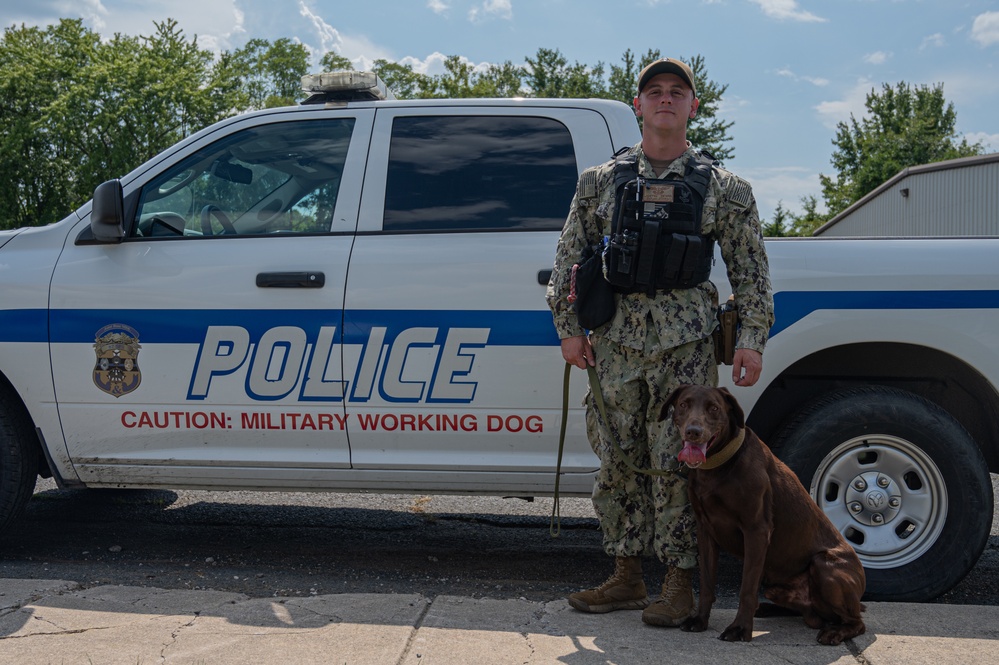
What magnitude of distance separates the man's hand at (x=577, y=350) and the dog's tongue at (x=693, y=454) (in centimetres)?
57

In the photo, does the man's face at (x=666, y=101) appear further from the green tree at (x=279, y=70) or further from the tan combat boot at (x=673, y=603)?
the green tree at (x=279, y=70)

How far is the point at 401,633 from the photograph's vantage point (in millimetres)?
3004

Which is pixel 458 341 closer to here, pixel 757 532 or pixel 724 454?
pixel 724 454

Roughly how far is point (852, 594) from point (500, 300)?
1607 millimetres

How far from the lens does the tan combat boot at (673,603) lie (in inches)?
123

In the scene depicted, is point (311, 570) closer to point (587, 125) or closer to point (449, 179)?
point (449, 179)

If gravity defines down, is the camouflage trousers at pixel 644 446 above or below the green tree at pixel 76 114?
below

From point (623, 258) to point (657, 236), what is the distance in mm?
129

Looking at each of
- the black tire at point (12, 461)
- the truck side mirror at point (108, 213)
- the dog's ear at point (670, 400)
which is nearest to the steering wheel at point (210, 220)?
the truck side mirror at point (108, 213)

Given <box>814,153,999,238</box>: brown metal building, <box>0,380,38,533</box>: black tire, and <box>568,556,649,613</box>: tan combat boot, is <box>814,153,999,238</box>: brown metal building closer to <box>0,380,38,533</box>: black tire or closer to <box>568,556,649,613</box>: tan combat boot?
<box>568,556,649,613</box>: tan combat boot

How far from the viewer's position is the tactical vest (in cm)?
306

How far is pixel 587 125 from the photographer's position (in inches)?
156

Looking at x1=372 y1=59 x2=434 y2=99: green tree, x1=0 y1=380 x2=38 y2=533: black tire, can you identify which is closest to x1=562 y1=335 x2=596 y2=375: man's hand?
x1=0 y1=380 x2=38 y2=533: black tire

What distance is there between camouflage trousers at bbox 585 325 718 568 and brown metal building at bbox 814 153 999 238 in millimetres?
19516
